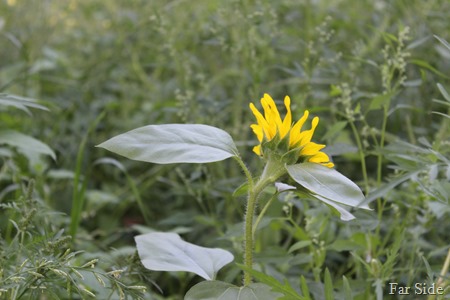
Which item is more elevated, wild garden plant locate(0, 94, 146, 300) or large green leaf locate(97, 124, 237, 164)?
large green leaf locate(97, 124, 237, 164)

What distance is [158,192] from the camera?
1.74 metres

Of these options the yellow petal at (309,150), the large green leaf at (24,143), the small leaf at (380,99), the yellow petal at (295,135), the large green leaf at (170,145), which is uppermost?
the large green leaf at (170,145)

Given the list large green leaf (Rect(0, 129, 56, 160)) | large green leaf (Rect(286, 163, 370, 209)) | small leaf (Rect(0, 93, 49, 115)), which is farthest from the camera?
large green leaf (Rect(0, 129, 56, 160))

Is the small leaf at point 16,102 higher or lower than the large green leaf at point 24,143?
higher

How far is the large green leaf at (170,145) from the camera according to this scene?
2.54ft

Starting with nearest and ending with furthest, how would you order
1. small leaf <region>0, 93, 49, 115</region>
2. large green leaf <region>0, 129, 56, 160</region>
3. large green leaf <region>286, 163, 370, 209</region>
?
large green leaf <region>286, 163, 370, 209</region> → small leaf <region>0, 93, 49, 115</region> → large green leaf <region>0, 129, 56, 160</region>

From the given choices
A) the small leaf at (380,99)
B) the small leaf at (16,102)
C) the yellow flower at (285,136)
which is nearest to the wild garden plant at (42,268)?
the small leaf at (16,102)

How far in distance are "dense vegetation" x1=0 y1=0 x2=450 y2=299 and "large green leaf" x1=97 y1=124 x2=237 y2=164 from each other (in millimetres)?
141

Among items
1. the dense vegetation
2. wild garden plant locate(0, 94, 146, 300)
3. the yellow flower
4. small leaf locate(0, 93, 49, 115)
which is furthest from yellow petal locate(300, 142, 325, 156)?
small leaf locate(0, 93, 49, 115)

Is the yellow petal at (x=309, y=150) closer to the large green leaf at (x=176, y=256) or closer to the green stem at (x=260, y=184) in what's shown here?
the green stem at (x=260, y=184)

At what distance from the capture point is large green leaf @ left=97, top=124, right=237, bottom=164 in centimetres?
77

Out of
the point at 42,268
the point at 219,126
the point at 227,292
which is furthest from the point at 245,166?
the point at 219,126

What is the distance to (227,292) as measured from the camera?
2.66 ft

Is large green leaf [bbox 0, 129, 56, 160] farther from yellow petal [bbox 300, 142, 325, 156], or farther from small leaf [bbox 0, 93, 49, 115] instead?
yellow petal [bbox 300, 142, 325, 156]
